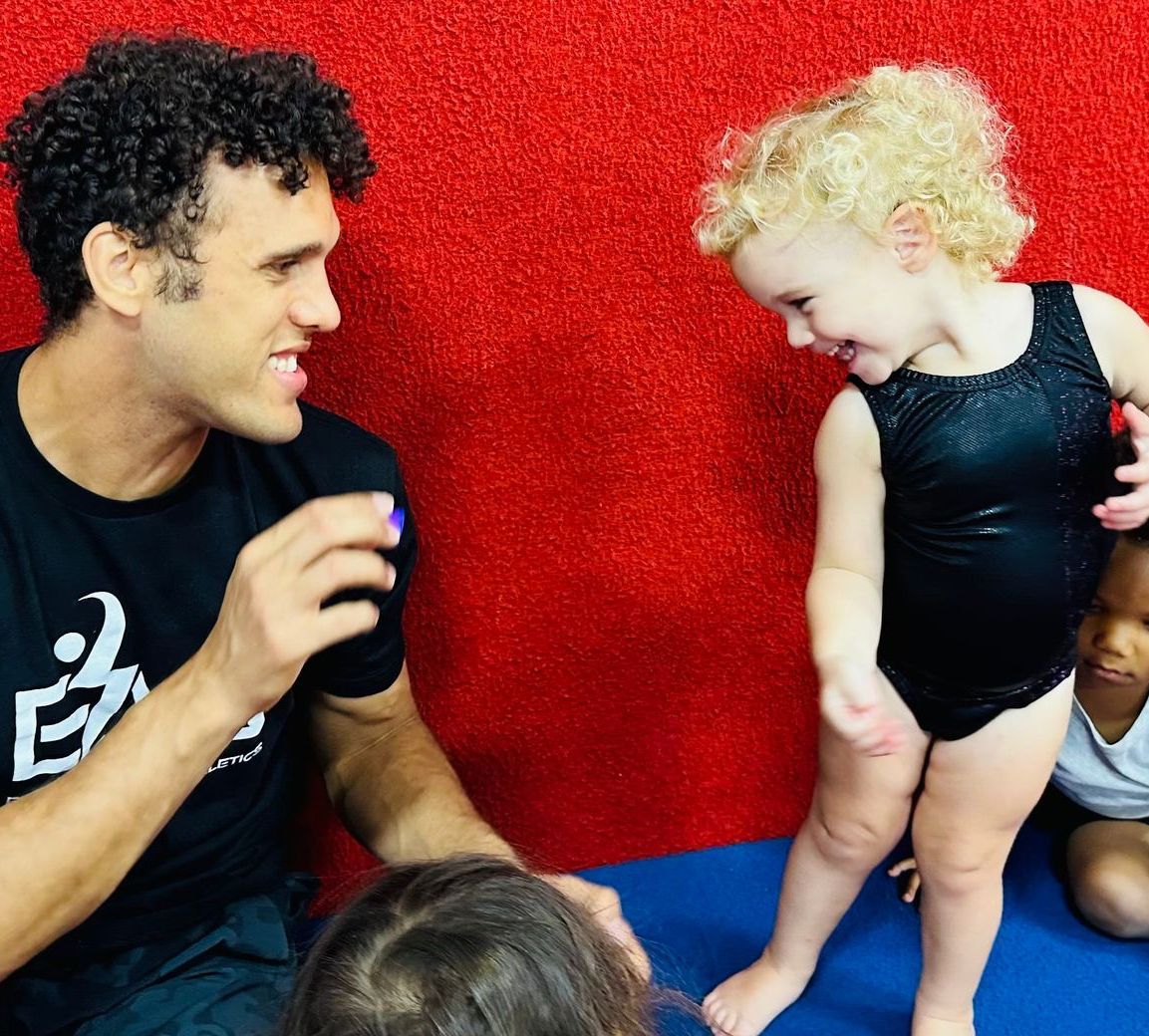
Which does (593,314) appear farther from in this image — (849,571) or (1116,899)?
(1116,899)

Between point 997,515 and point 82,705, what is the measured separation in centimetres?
70

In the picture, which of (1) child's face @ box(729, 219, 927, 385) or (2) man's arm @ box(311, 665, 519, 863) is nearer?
(1) child's face @ box(729, 219, 927, 385)

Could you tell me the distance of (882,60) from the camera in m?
1.03

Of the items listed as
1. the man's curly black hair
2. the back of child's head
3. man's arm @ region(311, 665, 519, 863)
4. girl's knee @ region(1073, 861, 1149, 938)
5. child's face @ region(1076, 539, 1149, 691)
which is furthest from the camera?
girl's knee @ region(1073, 861, 1149, 938)

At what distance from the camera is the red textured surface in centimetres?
99

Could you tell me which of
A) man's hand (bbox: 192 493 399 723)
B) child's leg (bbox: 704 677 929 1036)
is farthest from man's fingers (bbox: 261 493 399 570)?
child's leg (bbox: 704 677 929 1036)

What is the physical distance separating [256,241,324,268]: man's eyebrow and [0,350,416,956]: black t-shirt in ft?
0.60

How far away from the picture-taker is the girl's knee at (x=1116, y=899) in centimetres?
121

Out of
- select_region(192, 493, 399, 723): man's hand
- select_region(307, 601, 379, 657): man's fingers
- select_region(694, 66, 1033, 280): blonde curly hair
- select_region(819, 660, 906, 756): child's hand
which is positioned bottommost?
select_region(819, 660, 906, 756): child's hand

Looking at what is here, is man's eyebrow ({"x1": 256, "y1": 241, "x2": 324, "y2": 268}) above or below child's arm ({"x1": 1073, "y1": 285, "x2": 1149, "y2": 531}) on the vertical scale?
above

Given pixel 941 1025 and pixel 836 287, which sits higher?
pixel 836 287

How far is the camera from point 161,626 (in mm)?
917

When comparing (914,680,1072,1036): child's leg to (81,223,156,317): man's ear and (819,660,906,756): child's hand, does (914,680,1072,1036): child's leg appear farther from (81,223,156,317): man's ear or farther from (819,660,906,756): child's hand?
(81,223,156,317): man's ear

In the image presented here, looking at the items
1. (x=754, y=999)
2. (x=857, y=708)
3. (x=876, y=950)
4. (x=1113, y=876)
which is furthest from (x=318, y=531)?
(x=1113, y=876)
